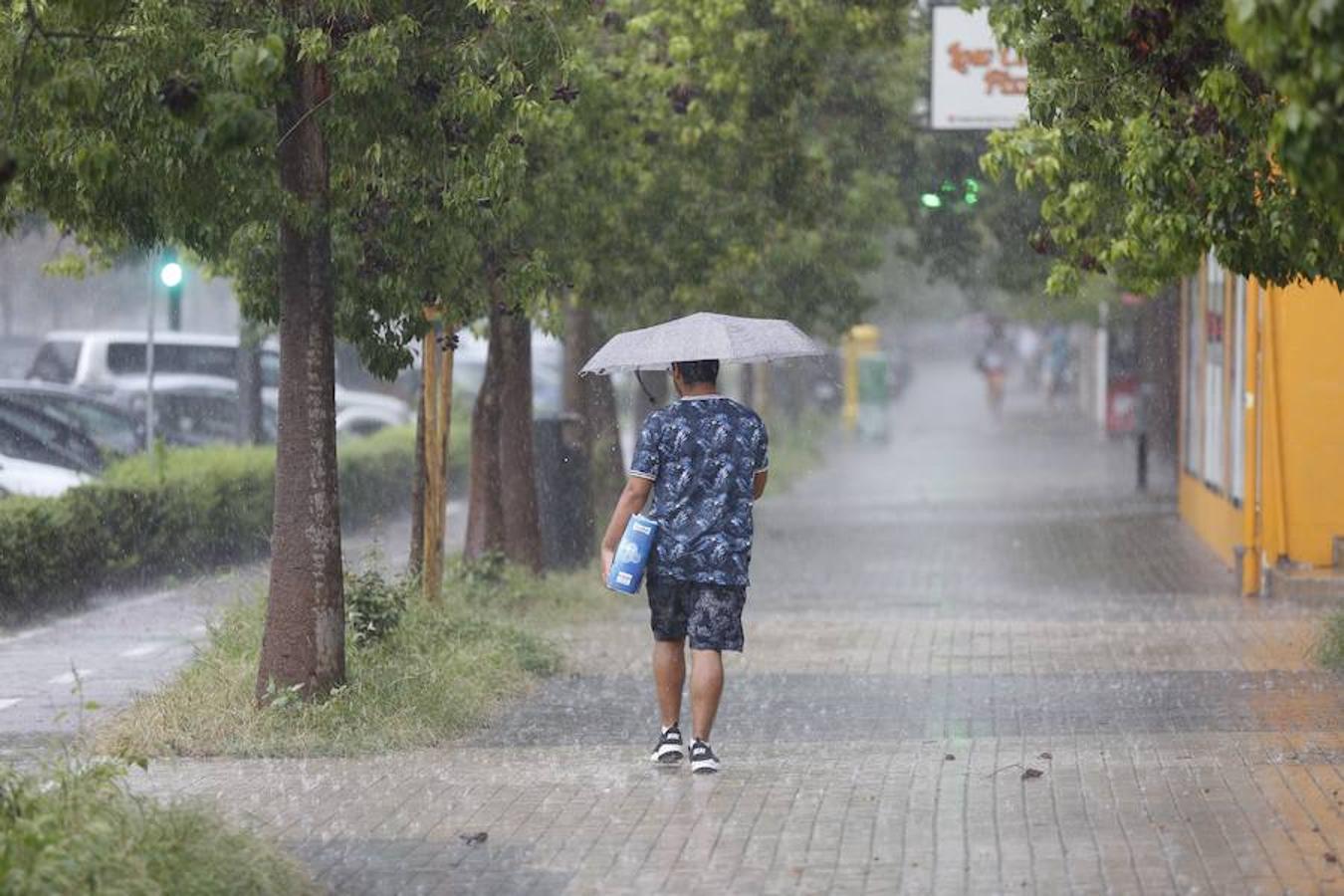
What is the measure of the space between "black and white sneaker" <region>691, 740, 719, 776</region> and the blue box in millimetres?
669

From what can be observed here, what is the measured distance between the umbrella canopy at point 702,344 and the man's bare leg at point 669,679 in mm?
1141

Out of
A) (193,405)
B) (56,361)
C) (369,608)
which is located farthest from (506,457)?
(56,361)

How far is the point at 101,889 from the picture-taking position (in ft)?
20.8

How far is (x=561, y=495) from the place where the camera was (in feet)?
63.8

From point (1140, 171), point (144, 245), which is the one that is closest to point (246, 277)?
point (144, 245)

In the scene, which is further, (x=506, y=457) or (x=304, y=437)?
(x=506, y=457)

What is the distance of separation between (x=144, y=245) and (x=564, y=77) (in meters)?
2.41

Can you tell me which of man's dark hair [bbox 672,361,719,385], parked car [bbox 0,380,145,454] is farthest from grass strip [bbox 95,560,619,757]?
parked car [bbox 0,380,145,454]

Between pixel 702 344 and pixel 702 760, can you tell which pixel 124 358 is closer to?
pixel 702 344

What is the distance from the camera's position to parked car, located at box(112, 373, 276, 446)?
27237 mm

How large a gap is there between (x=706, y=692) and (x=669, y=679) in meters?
0.23

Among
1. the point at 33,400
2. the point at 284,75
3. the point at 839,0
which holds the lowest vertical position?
the point at 33,400

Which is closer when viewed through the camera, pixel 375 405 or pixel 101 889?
pixel 101 889

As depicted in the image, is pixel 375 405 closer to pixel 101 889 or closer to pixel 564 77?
pixel 564 77
